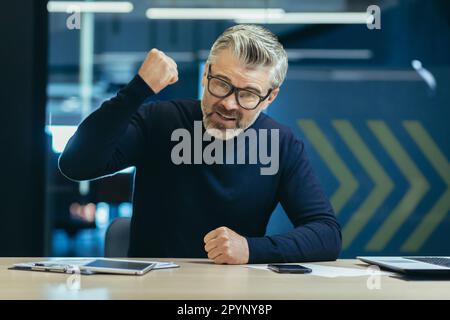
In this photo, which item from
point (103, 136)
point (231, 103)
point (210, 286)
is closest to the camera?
point (210, 286)

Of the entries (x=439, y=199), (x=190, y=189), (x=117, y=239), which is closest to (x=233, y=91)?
(x=190, y=189)

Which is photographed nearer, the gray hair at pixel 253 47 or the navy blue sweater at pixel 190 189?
the navy blue sweater at pixel 190 189

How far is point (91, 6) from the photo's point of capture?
3846 millimetres

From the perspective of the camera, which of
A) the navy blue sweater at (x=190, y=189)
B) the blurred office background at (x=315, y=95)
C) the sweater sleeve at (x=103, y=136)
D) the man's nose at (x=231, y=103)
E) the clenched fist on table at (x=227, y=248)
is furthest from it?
the blurred office background at (x=315, y=95)

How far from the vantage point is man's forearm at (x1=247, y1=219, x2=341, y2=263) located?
1.87 metres

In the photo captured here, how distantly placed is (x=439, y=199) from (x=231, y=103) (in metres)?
1.90

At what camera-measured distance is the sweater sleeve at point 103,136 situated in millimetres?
2035

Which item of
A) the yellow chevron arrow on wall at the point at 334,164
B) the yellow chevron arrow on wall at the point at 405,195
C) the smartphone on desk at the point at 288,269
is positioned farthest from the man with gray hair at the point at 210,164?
the yellow chevron arrow on wall at the point at 405,195

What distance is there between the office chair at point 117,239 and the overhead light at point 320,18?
202 cm

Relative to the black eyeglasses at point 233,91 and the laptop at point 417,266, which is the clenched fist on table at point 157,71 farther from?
the laptop at point 417,266

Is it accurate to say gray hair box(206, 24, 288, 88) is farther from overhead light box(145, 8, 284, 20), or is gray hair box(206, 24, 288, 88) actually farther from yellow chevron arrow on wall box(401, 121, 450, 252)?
yellow chevron arrow on wall box(401, 121, 450, 252)

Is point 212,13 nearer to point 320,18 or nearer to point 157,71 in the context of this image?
point 320,18

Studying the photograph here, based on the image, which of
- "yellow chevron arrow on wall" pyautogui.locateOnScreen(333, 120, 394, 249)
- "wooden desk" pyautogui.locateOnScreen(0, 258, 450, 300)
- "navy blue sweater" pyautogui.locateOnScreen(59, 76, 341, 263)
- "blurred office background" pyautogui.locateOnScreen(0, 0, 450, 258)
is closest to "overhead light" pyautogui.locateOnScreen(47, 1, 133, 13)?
"blurred office background" pyautogui.locateOnScreen(0, 0, 450, 258)

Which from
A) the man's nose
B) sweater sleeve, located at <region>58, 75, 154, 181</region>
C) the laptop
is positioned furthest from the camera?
the man's nose
